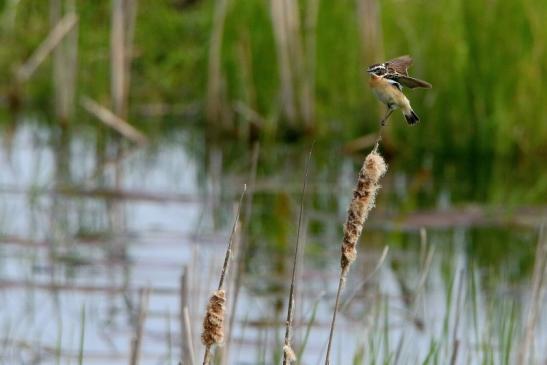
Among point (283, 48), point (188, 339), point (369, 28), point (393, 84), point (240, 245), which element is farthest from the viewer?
point (283, 48)

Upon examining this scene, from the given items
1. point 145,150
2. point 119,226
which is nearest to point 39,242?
point 119,226

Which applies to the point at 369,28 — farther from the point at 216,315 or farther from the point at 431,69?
the point at 216,315

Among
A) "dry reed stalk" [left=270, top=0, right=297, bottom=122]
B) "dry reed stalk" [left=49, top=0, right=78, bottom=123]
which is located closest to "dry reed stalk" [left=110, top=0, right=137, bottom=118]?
"dry reed stalk" [left=49, top=0, right=78, bottom=123]

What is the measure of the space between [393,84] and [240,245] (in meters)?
1.73

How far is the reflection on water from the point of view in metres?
4.25

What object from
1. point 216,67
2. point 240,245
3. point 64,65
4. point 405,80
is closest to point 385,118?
point 405,80

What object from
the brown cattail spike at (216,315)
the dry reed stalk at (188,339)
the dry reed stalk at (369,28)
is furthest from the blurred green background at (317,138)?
the brown cattail spike at (216,315)

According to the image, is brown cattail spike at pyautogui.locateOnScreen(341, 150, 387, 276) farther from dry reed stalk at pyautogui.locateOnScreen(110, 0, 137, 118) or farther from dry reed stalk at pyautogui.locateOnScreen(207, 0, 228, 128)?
dry reed stalk at pyautogui.locateOnScreen(207, 0, 228, 128)

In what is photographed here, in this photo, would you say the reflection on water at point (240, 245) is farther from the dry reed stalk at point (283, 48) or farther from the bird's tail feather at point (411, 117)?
the bird's tail feather at point (411, 117)

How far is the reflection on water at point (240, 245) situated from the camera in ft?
14.0

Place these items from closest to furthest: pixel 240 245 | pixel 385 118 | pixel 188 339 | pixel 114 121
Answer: pixel 385 118, pixel 188 339, pixel 240 245, pixel 114 121

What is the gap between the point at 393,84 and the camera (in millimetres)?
1832

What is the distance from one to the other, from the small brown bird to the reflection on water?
0.81 meters

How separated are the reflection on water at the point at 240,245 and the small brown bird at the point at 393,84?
814 mm
